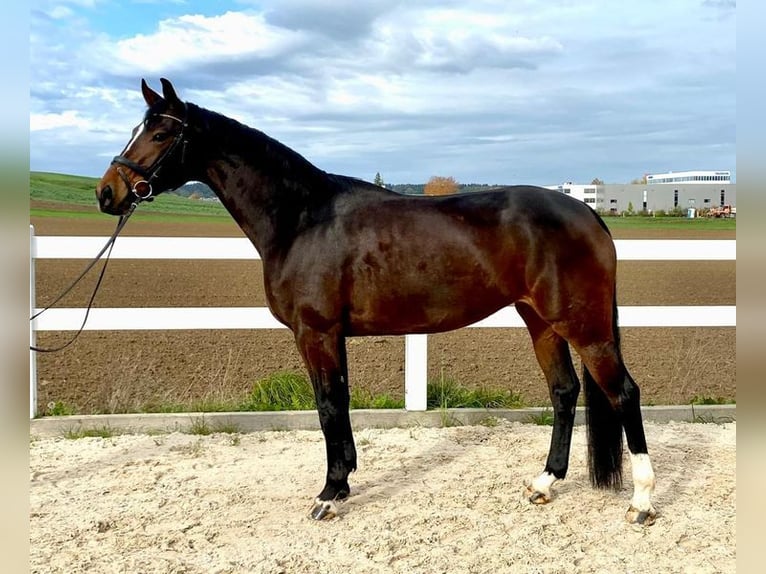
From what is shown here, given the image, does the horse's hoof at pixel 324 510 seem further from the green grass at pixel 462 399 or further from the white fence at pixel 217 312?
the green grass at pixel 462 399

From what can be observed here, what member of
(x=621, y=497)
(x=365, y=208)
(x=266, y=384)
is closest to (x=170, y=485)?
(x=266, y=384)

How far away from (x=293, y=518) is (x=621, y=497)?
190 cm

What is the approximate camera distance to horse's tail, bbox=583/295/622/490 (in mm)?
3490

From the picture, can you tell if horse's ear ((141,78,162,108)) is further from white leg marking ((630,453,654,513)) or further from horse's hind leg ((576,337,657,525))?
white leg marking ((630,453,654,513))

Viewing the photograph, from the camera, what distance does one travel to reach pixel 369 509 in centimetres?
345

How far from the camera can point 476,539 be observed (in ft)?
10.1

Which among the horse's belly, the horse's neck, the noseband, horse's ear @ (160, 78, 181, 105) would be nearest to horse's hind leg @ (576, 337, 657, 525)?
the horse's belly

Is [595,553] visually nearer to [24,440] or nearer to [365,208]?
[365,208]

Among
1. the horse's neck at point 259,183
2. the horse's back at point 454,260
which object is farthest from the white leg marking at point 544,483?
the horse's neck at point 259,183

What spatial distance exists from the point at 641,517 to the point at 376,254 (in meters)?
1.98

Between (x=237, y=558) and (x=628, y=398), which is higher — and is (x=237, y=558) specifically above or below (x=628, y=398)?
below

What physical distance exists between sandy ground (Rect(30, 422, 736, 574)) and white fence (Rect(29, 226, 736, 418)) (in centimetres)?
77

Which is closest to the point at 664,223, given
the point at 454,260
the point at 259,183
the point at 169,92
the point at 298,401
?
the point at 298,401
